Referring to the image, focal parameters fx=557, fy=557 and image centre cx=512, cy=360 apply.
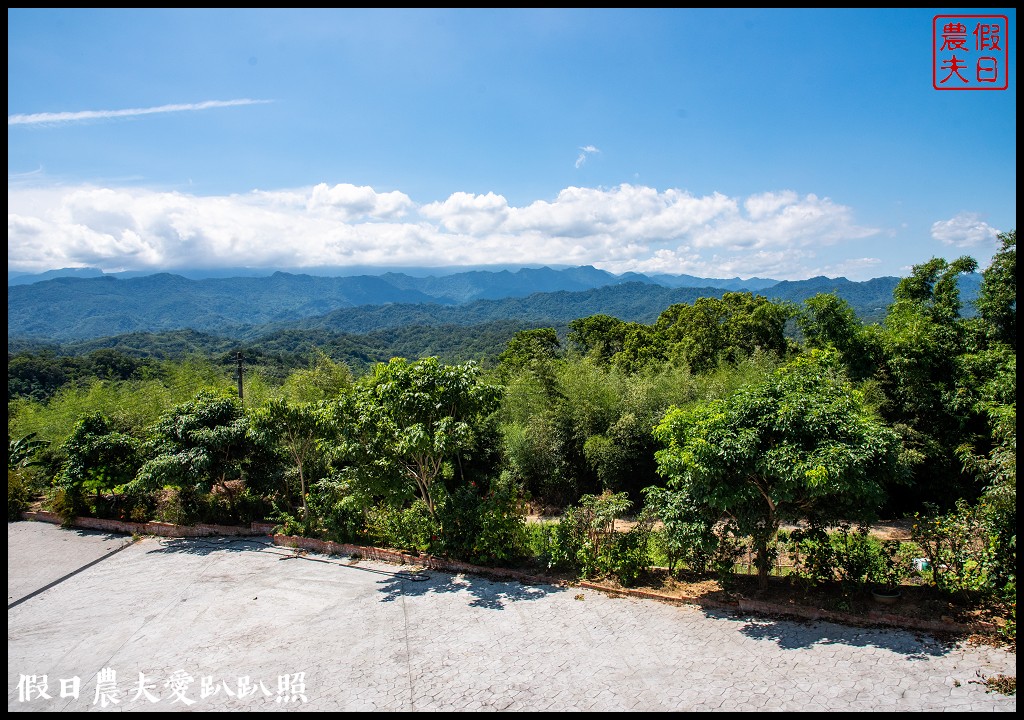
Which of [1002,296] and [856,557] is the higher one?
[1002,296]

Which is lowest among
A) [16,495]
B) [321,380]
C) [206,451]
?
[16,495]

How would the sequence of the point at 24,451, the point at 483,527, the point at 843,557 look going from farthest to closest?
the point at 24,451 < the point at 483,527 < the point at 843,557

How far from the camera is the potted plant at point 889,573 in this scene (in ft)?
19.7

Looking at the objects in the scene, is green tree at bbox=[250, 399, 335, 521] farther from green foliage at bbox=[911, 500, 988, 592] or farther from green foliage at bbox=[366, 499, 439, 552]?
A: green foliage at bbox=[911, 500, 988, 592]

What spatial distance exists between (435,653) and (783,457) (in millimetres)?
4043

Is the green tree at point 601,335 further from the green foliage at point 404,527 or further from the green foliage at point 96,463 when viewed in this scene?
the green foliage at point 96,463

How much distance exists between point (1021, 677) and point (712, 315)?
64.0ft

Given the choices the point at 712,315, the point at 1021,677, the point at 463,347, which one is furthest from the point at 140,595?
the point at 463,347

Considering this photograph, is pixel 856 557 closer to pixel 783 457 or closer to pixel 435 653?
pixel 783 457

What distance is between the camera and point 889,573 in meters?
6.05

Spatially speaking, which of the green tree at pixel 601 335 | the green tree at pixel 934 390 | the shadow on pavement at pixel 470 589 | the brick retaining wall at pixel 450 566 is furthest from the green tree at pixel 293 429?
the green tree at pixel 601 335

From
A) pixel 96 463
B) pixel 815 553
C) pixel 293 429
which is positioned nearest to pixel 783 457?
pixel 815 553

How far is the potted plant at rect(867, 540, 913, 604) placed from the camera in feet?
19.7

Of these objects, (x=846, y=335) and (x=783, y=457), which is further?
(x=846, y=335)
